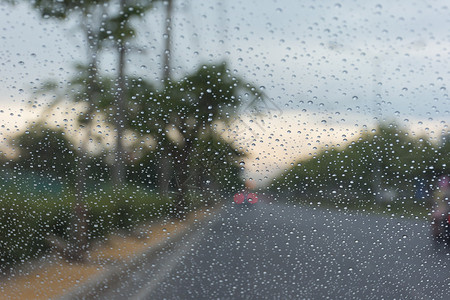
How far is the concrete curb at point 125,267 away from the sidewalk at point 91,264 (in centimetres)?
1

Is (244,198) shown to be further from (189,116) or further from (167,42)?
(167,42)

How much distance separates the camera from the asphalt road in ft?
6.95

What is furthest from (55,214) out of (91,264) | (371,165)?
(371,165)

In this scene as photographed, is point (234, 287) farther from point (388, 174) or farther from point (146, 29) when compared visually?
point (146, 29)

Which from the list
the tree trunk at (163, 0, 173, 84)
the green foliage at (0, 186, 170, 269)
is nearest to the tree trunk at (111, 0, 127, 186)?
the green foliage at (0, 186, 170, 269)

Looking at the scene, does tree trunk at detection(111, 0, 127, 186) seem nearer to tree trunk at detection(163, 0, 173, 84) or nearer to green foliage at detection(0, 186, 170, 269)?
green foliage at detection(0, 186, 170, 269)

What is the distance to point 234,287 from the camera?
7.13 ft

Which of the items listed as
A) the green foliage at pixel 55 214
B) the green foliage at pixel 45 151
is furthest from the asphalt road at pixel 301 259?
the green foliage at pixel 45 151

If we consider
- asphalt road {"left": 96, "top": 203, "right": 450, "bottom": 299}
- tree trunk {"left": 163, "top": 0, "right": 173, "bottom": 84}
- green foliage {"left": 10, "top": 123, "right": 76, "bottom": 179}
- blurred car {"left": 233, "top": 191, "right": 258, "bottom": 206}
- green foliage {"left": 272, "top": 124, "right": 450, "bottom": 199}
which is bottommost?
asphalt road {"left": 96, "top": 203, "right": 450, "bottom": 299}

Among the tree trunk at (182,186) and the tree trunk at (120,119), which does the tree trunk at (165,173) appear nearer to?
the tree trunk at (182,186)

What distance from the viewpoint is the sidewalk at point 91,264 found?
7.16ft

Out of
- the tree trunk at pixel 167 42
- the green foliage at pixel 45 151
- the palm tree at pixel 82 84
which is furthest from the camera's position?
the green foliage at pixel 45 151

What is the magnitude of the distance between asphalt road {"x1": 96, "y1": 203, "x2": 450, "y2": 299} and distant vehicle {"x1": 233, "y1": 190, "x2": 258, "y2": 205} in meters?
0.03

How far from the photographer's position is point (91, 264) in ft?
7.43
